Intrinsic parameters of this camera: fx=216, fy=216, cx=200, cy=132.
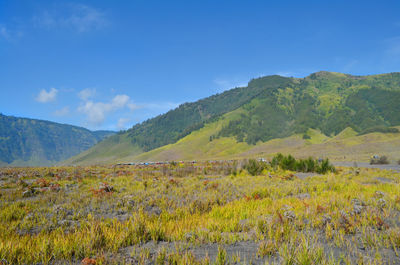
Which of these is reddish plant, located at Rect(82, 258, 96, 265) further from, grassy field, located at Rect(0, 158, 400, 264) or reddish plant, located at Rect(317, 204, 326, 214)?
reddish plant, located at Rect(317, 204, 326, 214)

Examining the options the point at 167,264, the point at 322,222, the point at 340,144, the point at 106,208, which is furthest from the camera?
the point at 340,144

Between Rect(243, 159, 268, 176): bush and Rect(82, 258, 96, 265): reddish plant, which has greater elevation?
Rect(82, 258, 96, 265): reddish plant

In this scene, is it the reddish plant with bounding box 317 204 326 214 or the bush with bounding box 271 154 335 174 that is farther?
the bush with bounding box 271 154 335 174

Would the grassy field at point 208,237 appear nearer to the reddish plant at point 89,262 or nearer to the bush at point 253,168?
the reddish plant at point 89,262

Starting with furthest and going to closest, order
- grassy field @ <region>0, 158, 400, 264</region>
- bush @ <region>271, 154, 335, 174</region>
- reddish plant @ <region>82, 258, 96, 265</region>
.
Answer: bush @ <region>271, 154, 335, 174</region>
grassy field @ <region>0, 158, 400, 264</region>
reddish plant @ <region>82, 258, 96, 265</region>

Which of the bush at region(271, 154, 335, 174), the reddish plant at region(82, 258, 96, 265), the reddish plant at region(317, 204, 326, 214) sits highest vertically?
the reddish plant at region(82, 258, 96, 265)

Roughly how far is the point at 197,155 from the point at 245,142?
132ft

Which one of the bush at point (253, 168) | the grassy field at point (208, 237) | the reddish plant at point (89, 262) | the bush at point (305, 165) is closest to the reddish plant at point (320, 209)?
the grassy field at point (208, 237)

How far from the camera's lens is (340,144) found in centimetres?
9306

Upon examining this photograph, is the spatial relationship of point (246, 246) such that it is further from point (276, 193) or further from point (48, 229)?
point (276, 193)

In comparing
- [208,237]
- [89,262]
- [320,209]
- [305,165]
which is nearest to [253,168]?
[305,165]

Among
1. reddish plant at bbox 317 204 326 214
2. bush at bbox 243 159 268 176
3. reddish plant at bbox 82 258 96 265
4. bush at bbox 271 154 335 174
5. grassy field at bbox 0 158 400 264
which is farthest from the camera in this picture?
bush at bbox 271 154 335 174

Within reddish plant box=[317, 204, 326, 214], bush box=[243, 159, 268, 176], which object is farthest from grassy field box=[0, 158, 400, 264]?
bush box=[243, 159, 268, 176]

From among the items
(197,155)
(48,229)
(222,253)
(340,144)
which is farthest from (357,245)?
(197,155)
